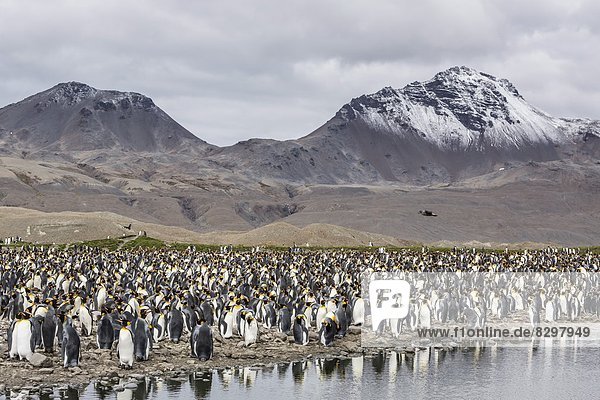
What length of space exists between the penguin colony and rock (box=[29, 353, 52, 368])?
0.31 meters

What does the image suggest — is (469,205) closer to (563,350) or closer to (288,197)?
(288,197)

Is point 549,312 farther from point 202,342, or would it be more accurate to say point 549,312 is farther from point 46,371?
point 46,371

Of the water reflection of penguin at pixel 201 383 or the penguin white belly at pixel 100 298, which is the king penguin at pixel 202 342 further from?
the penguin white belly at pixel 100 298

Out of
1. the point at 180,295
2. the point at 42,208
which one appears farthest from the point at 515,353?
the point at 42,208

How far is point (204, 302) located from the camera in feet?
77.7

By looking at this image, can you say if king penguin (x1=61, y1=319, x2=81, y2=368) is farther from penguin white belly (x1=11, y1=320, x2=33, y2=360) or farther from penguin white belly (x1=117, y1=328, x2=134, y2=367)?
penguin white belly (x1=117, y1=328, x2=134, y2=367)

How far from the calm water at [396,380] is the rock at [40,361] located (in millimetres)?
1242

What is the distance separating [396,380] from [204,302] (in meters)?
6.84

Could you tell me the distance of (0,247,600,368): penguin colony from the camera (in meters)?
19.3

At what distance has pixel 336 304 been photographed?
24.2m

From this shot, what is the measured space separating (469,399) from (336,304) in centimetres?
670

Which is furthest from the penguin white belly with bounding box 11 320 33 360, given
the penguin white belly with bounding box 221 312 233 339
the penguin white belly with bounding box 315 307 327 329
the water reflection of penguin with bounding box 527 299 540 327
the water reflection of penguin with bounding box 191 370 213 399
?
the water reflection of penguin with bounding box 527 299 540 327

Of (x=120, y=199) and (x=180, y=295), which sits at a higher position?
(x=120, y=199)

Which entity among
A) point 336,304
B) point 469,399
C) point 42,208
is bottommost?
point 469,399
